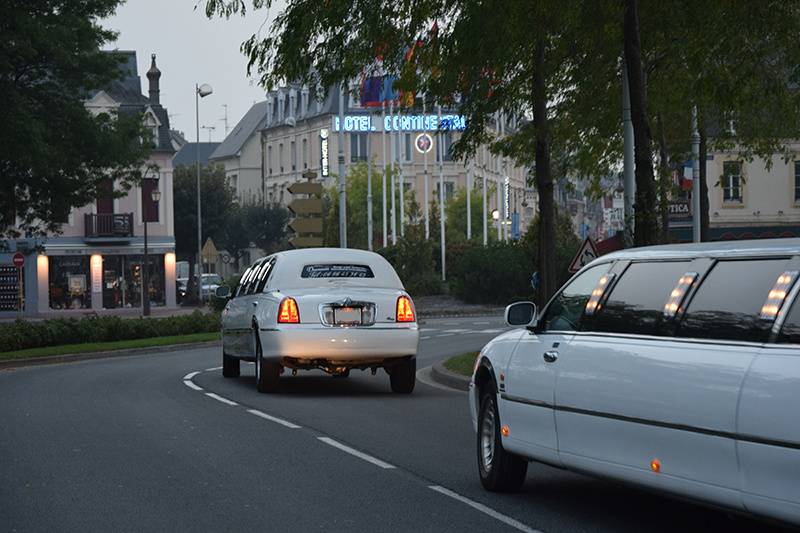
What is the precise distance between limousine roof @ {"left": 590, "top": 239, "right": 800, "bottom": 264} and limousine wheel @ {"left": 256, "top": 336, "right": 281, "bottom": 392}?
422 inches

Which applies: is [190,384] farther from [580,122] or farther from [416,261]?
[416,261]

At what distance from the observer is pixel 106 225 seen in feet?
255

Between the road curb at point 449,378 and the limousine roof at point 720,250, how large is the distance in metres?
12.4

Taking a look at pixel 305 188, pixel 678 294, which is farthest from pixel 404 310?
pixel 305 188

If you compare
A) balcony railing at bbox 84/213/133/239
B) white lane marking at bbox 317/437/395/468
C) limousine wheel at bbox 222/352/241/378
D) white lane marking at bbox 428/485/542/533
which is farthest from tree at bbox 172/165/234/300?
white lane marking at bbox 428/485/542/533

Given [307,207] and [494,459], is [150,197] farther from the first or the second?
[494,459]

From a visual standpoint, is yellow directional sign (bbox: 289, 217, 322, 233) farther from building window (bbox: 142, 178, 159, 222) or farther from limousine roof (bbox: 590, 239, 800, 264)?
building window (bbox: 142, 178, 159, 222)

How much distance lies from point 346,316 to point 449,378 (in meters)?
3.92

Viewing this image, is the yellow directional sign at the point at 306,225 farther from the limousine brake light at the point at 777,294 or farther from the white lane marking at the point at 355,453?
the limousine brake light at the point at 777,294

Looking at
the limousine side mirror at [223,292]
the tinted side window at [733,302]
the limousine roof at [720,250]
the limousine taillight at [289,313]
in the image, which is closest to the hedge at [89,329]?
the limousine side mirror at [223,292]

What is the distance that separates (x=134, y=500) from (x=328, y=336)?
8740 mm

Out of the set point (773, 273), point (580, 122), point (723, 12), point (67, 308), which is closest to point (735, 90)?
point (723, 12)

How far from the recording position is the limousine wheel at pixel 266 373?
19.7 meters

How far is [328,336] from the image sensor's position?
18.9 m
